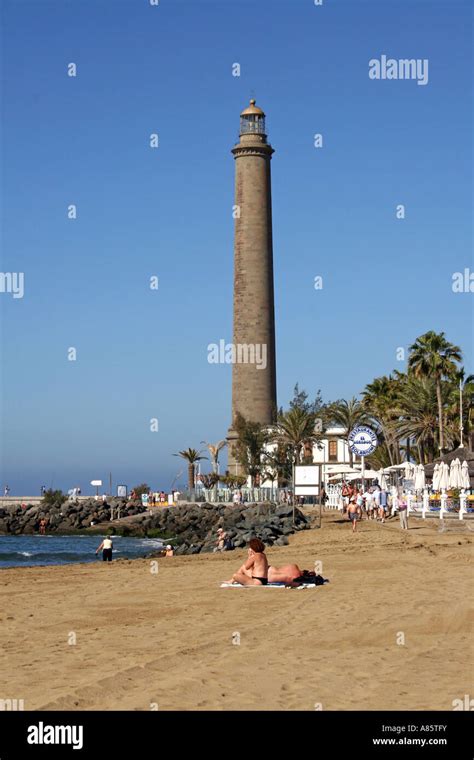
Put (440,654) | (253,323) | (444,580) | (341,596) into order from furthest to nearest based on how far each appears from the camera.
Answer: (253,323) < (444,580) < (341,596) < (440,654)

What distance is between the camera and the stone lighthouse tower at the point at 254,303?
88562 millimetres

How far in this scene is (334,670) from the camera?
12086 mm

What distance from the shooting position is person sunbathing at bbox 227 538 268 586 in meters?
20.7

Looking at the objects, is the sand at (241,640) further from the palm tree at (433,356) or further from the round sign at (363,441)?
the palm tree at (433,356)

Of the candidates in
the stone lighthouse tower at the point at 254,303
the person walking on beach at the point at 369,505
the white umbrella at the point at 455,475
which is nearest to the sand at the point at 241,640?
the white umbrella at the point at 455,475

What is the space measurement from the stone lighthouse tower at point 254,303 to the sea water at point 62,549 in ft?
70.3

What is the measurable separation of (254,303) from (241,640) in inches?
2943

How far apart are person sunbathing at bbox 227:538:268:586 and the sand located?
504 mm

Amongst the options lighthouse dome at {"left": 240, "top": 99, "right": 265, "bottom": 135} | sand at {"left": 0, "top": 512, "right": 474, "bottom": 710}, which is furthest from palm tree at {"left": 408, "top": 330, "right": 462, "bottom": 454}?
sand at {"left": 0, "top": 512, "right": 474, "bottom": 710}

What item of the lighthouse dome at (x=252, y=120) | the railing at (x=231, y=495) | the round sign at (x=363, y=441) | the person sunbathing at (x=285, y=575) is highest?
the lighthouse dome at (x=252, y=120)

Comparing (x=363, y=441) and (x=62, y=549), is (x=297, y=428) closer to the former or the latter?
(x=62, y=549)

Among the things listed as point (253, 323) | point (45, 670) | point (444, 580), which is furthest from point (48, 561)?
point (253, 323)
